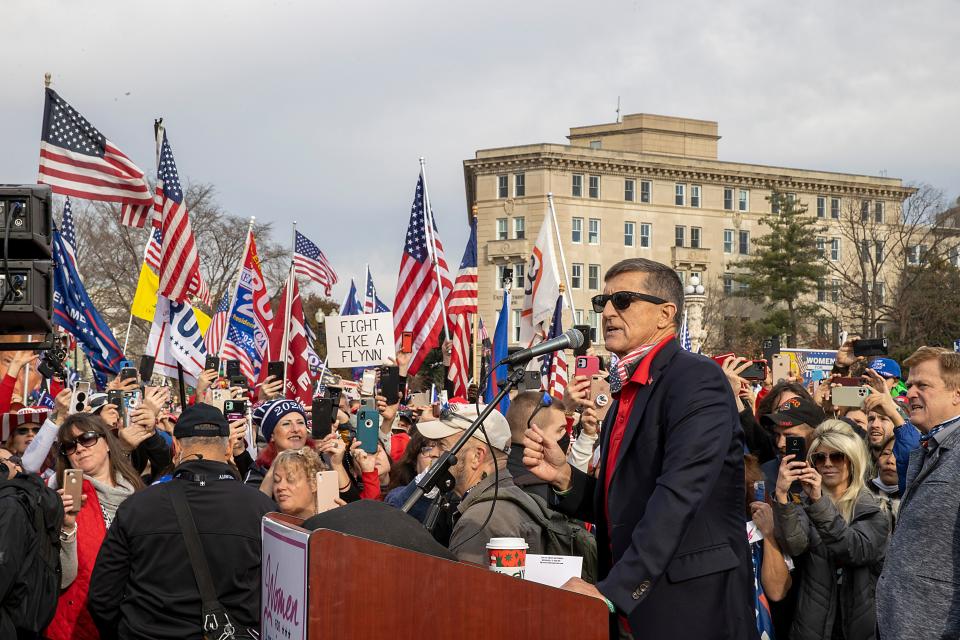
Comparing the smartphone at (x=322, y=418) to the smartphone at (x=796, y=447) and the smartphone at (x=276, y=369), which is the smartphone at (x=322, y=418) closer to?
the smartphone at (x=796, y=447)

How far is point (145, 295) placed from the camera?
1692 cm

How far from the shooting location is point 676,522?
3.94 m

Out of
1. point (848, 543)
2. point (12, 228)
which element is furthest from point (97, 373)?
point (848, 543)

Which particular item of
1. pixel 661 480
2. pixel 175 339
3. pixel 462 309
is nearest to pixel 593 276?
pixel 462 309

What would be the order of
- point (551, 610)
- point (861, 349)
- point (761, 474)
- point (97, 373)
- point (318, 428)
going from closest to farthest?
point (551, 610) → point (761, 474) → point (318, 428) → point (861, 349) → point (97, 373)

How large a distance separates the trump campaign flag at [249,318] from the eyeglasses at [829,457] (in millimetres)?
11557

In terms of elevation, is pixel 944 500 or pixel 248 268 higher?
pixel 248 268

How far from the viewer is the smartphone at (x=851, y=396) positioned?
8.88 metres

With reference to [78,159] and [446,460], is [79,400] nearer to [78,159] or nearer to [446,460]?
[78,159]

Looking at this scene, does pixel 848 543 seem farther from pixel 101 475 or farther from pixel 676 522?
pixel 101 475

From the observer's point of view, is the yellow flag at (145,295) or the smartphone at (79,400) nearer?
the smartphone at (79,400)

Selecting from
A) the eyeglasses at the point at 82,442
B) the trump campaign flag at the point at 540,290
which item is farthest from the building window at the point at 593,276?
the eyeglasses at the point at 82,442

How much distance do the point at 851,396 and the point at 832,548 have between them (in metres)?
2.91

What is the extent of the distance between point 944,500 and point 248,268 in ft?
47.3
